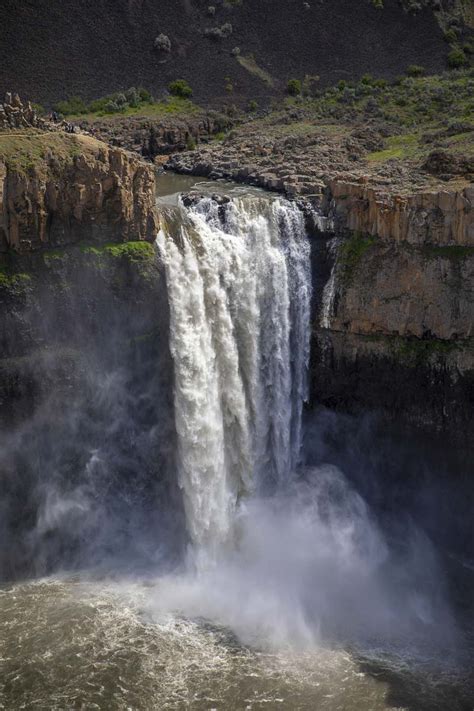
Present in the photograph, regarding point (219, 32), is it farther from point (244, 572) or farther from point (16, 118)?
point (244, 572)

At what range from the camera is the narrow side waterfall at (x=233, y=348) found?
35281 millimetres

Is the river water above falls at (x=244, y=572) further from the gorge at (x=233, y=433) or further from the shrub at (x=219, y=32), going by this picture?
the shrub at (x=219, y=32)

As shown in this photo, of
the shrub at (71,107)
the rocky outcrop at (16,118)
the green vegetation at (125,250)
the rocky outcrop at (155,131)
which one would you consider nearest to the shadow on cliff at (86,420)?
the green vegetation at (125,250)

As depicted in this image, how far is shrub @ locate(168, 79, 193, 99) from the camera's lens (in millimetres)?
71375

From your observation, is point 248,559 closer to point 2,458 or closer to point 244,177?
point 2,458

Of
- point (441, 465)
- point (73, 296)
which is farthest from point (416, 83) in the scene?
point (73, 296)

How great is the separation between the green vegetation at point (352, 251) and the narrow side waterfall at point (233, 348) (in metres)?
1.68

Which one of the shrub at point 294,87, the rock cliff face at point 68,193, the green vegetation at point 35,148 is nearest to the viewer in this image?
the rock cliff face at point 68,193

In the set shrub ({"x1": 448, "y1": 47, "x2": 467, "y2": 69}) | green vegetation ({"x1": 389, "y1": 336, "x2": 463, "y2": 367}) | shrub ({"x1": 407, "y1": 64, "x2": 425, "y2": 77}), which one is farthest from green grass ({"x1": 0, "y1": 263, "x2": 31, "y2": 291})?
shrub ({"x1": 448, "y1": 47, "x2": 467, "y2": 69})

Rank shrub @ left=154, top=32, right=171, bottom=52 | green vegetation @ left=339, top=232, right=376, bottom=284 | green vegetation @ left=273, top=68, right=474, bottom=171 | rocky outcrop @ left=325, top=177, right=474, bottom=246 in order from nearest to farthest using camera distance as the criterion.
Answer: rocky outcrop @ left=325, top=177, right=474, bottom=246
green vegetation @ left=339, top=232, right=376, bottom=284
green vegetation @ left=273, top=68, right=474, bottom=171
shrub @ left=154, top=32, right=171, bottom=52

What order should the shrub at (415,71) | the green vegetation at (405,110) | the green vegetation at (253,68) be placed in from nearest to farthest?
the green vegetation at (405,110), the shrub at (415,71), the green vegetation at (253,68)

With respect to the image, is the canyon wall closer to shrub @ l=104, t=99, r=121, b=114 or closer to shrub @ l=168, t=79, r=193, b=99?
shrub @ l=104, t=99, r=121, b=114

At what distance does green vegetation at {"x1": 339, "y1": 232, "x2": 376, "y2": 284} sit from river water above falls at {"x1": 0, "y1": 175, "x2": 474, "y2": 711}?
1737 mm

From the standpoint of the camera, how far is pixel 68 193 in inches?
1291
